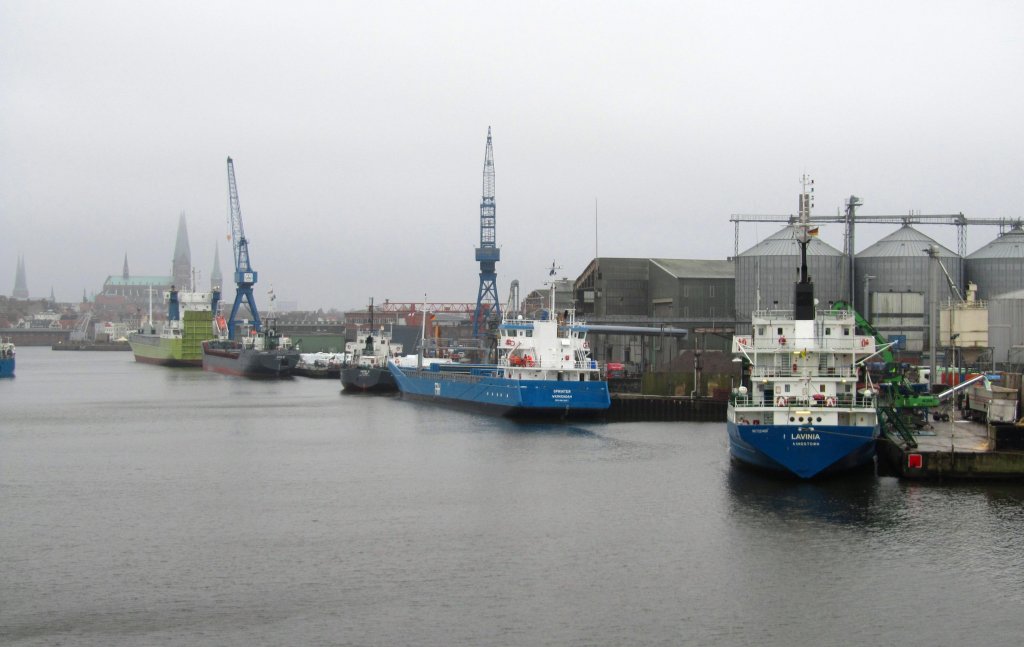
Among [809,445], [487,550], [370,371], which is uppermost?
[370,371]

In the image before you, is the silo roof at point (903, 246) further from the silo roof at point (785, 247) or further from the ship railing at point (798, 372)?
the ship railing at point (798, 372)

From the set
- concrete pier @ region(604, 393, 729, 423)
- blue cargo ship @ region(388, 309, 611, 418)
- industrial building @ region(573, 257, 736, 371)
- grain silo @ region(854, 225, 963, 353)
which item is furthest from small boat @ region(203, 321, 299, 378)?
grain silo @ region(854, 225, 963, 353)

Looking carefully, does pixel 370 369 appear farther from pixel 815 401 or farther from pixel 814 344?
pixel 815 401

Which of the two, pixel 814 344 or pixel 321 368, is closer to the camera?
pixel 814 344

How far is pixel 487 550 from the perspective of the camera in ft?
80.7

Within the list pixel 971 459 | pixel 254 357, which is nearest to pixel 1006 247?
pixel 971 459

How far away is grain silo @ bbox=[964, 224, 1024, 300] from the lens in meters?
75.9

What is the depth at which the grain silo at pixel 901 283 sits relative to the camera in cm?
7281

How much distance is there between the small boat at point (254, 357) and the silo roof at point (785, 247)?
1762 inches

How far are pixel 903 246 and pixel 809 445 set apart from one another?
49305 millimetres

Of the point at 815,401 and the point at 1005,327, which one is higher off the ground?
the point at 1005,327

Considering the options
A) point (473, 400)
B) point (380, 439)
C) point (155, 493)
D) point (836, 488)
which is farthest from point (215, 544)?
point (473, 400)

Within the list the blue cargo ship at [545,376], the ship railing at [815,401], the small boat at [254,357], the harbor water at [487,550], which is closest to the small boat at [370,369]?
the small boat at [254,357]

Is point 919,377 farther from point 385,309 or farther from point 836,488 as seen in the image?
point 385,309
